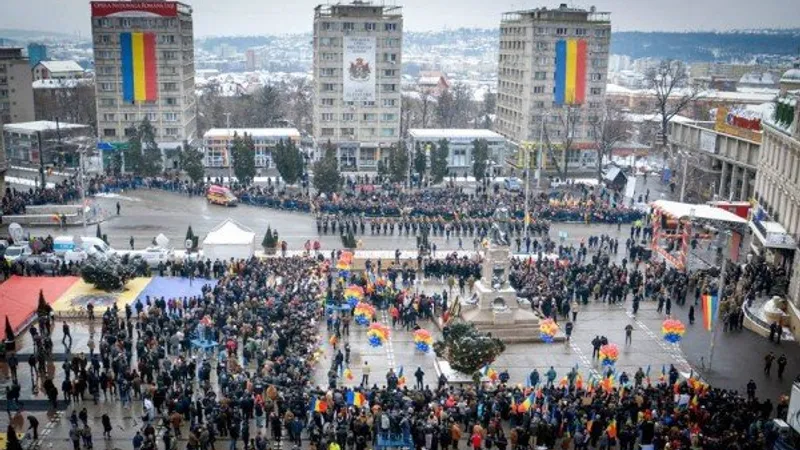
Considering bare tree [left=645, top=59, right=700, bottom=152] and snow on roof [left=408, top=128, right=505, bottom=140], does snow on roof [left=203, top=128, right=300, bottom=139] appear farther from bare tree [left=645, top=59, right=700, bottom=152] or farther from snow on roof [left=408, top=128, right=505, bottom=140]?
bare tree [left=645, top=59, right=700, bottom=152]

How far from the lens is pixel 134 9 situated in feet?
215

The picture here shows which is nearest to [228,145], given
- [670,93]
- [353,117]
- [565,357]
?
[353,117]

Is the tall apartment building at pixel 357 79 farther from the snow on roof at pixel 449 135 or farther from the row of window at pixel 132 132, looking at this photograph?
the row of window at pixel 132 132

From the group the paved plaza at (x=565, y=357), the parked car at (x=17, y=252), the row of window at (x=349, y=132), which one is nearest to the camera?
the paved plaza at (x=565, y=357)

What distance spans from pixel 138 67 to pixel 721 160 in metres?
48.5

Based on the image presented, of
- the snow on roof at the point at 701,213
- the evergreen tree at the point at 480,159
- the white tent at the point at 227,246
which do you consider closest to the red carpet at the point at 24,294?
the white tent at the point at 227,246

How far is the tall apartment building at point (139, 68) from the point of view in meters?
65.4

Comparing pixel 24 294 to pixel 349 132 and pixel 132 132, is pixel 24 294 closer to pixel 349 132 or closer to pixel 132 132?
pixel 132 132

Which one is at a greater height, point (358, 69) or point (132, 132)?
point (358, 69)

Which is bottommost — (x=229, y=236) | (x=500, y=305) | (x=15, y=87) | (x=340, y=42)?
(x=500, y=305)

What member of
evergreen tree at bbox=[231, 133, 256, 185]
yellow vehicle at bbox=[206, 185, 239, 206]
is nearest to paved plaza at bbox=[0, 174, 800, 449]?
yellow vehicle at bbox=[206, 185, 239, 206]

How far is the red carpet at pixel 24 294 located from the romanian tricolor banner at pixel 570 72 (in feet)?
162

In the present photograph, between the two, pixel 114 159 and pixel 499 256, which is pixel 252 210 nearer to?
pixel 114 159

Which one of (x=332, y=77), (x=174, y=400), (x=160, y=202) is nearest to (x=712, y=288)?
(x=174, y=400)
